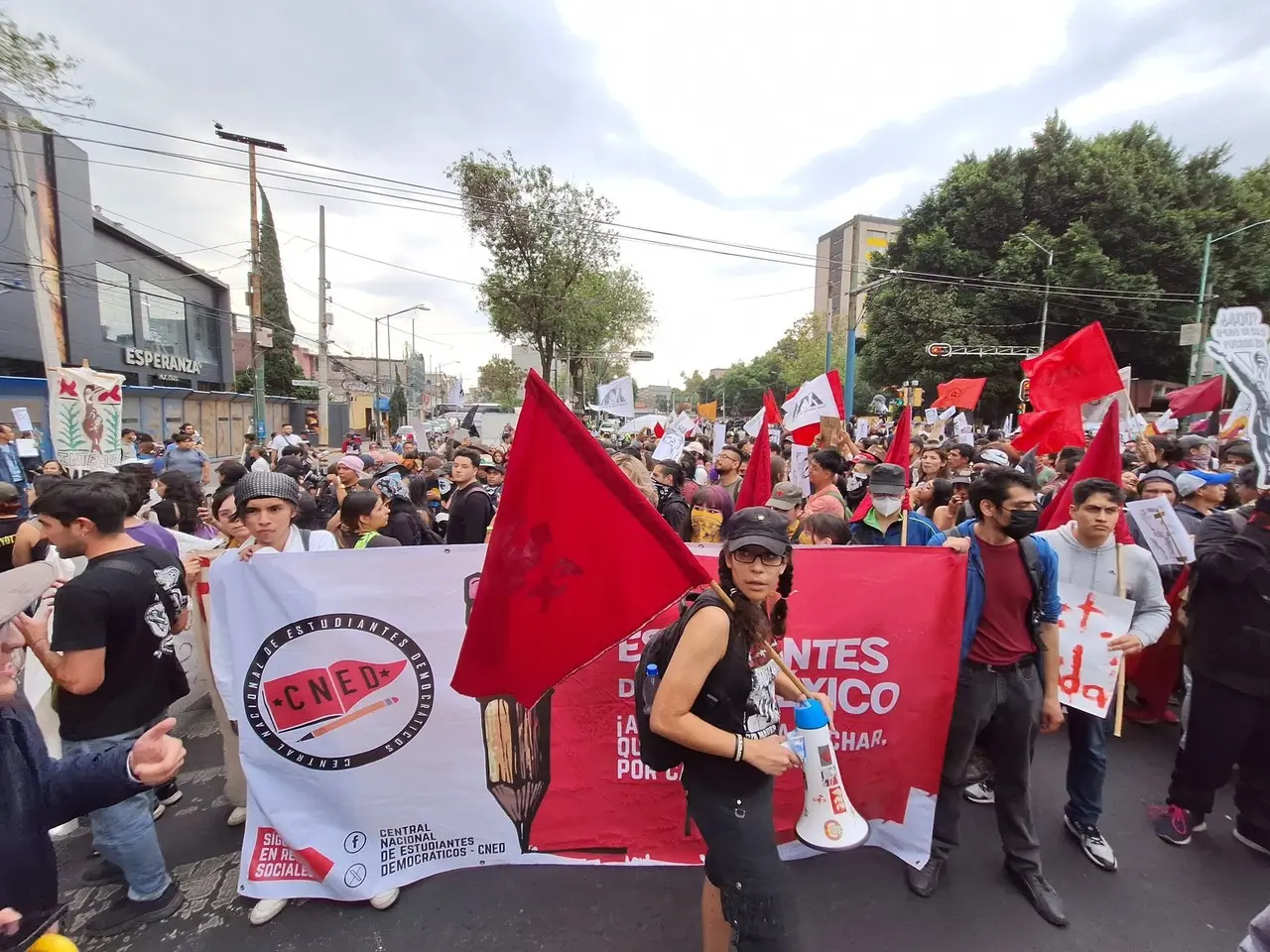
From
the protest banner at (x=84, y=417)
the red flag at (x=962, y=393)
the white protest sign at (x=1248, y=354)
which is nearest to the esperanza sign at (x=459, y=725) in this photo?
the white protest sign at (x=1248, y=354)

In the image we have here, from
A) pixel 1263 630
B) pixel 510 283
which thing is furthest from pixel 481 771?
pixel 510 283

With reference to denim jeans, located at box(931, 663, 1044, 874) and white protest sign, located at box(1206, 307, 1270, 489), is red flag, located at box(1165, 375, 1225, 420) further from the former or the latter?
denim jeans, located at box(931, 663, 1044, 874)

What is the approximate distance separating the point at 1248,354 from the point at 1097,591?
263cm

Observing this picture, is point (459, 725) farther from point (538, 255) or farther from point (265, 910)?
point (538, 255)

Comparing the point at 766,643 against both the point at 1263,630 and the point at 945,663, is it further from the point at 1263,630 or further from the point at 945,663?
the point at 1263,630

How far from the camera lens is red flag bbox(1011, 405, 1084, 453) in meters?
5.59

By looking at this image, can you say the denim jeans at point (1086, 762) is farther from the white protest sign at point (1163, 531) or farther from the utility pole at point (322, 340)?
the utility pole at point (322, 340)

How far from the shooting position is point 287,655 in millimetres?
2570

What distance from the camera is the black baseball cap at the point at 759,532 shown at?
1.84 metres

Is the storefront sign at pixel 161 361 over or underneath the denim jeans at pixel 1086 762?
over

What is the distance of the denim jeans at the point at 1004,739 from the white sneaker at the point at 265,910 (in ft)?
9.60

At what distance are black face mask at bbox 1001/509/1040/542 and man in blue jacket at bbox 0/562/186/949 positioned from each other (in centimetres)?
308

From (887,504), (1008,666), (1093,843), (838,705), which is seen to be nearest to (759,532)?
(838,705)

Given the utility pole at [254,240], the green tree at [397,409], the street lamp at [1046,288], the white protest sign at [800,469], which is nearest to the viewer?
the white protest sign at [800,469]
